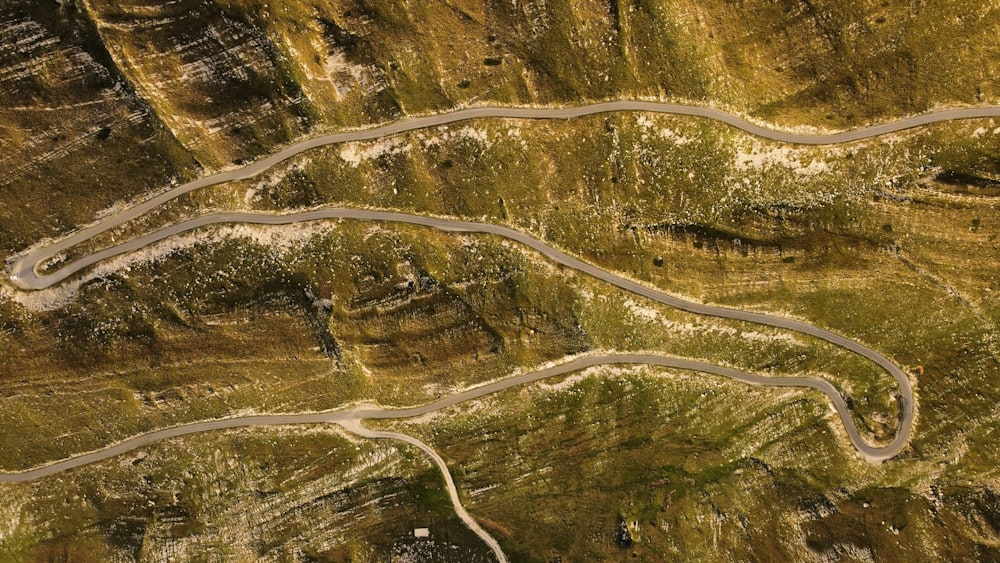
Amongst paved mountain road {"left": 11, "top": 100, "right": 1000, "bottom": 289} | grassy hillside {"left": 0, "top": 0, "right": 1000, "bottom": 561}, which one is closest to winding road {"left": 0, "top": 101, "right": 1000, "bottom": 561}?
paved mountain road {"left": 11, "top": 100, "right": 1000, "bottom": 289}

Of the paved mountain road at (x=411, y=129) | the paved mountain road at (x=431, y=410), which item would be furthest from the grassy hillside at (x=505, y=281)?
the paved mountain road at (x=431, y=410)

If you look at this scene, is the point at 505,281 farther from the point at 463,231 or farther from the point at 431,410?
the point at 431,410

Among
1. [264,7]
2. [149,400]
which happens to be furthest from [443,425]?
[264,7]

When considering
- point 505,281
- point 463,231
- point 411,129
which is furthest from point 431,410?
point 411,129

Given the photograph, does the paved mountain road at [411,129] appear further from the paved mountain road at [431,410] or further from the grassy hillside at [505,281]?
the paved mountain road at [431,410]

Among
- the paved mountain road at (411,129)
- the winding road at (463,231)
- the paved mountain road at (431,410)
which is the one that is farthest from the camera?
the paved mountain road at (431,410)

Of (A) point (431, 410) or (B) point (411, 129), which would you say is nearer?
(B) point (411, 129)

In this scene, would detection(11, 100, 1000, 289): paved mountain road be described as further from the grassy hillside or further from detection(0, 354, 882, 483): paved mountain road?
detection(0, 354, 882, 483): paved mountain road

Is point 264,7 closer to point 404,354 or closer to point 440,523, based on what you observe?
point 404,354

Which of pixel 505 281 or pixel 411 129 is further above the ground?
pixel 411 129

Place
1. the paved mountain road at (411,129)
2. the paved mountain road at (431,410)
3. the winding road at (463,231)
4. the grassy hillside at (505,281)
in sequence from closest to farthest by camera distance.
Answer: the grassy hillside at (505,281)
the paved mountain road at (411,129)
the winding road at (463,231)
the paved mountain road at (431,410)
